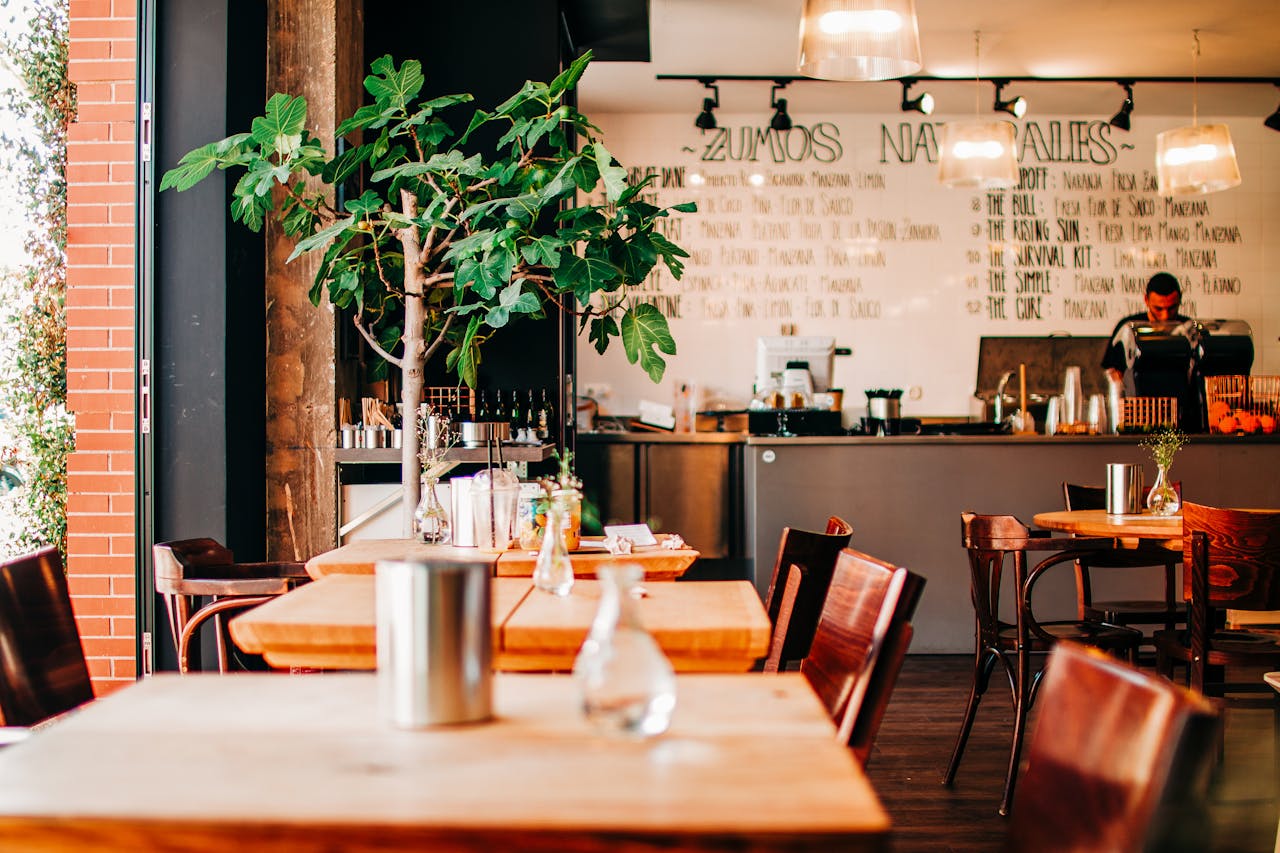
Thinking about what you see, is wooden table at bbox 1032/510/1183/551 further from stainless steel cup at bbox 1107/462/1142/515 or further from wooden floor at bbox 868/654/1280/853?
wooden floor at bbox 868/654/1280/853

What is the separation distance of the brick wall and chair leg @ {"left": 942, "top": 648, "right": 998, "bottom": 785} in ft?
8.91

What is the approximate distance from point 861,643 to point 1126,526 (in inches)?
88.0

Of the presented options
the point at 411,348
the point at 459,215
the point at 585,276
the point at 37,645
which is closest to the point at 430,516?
the point at 411,348

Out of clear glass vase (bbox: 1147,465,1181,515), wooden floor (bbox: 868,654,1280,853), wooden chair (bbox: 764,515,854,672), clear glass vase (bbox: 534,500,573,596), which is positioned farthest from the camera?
clear glass vase (bbox: 1147,465,1181,515)

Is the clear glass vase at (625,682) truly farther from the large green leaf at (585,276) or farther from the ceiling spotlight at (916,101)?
the ceiling spotlight at (916,101)

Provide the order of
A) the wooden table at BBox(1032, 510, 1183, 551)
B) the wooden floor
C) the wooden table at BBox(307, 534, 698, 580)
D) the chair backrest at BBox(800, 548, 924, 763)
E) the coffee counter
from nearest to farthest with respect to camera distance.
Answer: the chair backrest at BBox(800, 548, 924, 763), the wooden table at BBox(307, 534, 698, 580), the wooden floor, the wooden table at BBox(1032, 510, 1183, 551), the coffee counter

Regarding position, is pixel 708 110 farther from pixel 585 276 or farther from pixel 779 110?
pixel 585 276

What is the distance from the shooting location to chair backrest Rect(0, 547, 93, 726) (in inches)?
72.1

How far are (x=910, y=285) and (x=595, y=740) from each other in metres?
7.34

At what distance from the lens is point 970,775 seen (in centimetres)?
339

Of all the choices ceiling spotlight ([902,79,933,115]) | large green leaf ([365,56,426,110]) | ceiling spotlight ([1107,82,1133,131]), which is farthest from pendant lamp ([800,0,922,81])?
ceiling spotlight ([1107,82,1133,131])

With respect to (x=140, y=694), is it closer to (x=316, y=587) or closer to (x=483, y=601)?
(x=483, y=601)

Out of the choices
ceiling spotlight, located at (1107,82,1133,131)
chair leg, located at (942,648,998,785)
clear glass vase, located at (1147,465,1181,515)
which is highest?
ceiling spotlight, located at (1107,82,1133,131)

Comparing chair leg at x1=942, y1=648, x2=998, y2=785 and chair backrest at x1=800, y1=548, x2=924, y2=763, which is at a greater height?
chair backrest at x1=800, y1=548, x2=924, y2=763
